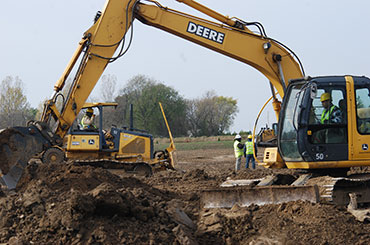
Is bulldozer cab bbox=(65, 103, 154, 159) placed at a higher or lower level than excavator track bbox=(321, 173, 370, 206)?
higher

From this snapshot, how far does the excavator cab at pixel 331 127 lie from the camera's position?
24.7ft

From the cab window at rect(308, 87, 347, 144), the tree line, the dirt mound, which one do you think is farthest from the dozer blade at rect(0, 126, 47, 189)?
the tree line

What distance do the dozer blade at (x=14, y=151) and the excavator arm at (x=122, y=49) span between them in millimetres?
19

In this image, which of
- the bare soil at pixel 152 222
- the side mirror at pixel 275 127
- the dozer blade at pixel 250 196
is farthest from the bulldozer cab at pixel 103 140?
the dozer blade at pixel 250 196

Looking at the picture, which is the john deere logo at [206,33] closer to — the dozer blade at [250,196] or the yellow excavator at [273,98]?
the yellow excavator at [273,98]

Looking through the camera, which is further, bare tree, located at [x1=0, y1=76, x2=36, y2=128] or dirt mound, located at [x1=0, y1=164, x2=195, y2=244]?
bare tree, located at [x1=0, y1=76, x2=36, y2=128]

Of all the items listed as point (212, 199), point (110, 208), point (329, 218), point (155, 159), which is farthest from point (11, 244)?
point (155, 159)

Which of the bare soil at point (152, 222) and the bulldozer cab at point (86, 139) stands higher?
the bulldozer cab at point (86, 139)

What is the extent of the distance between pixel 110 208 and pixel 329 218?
3.10m

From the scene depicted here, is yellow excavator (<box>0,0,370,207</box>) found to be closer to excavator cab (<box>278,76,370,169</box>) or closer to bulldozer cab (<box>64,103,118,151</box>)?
excavator cab (<box>278,76,370,169</box>)

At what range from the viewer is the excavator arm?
9672 millimetres

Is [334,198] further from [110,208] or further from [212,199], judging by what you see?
[110,208]

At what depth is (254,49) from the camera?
32.5 feet

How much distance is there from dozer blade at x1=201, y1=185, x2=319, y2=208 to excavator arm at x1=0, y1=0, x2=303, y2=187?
2748mm
